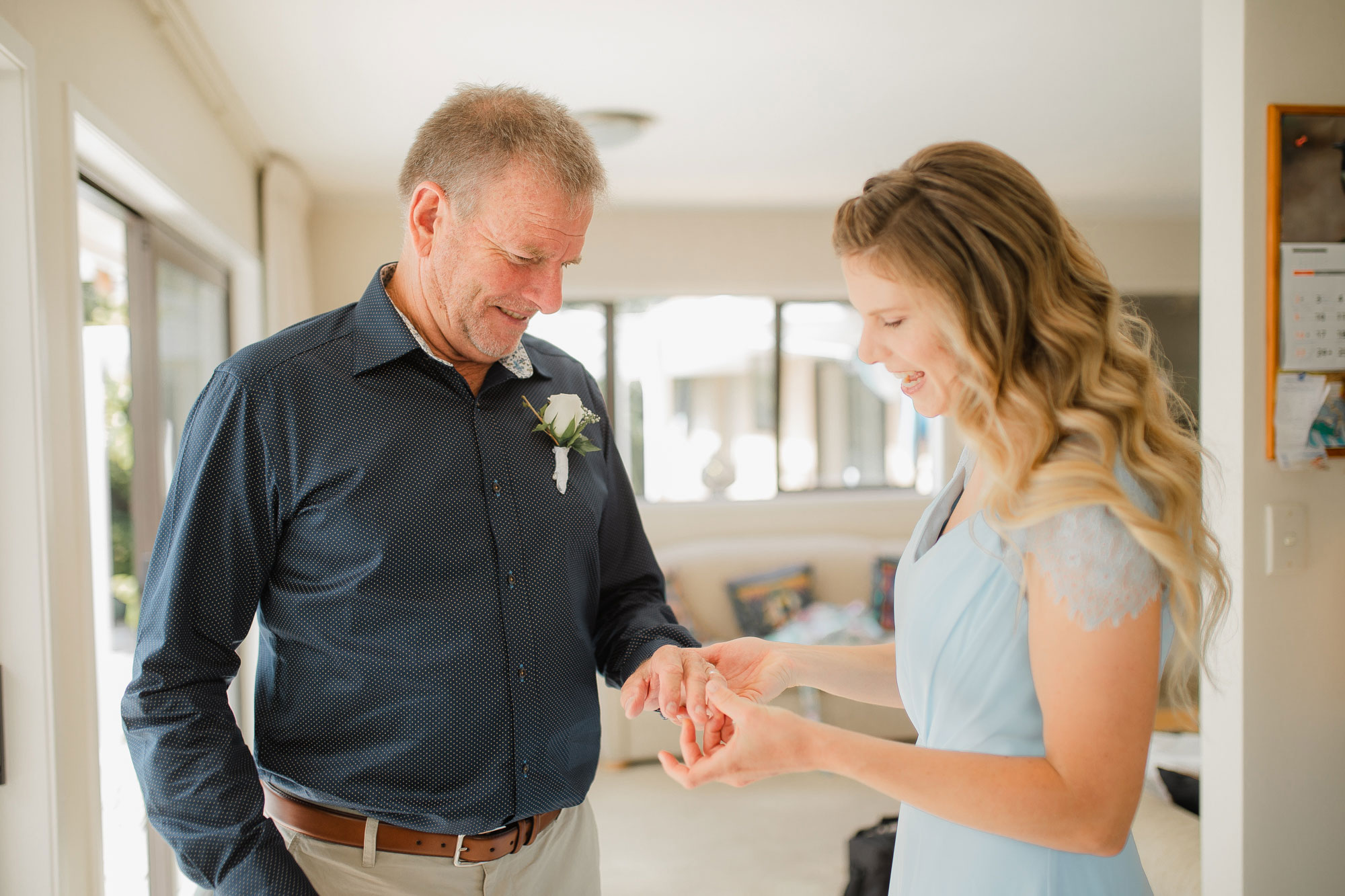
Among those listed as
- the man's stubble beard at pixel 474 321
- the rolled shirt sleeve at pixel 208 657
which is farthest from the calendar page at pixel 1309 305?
the rolled shirt sleeve at pixel 208 657

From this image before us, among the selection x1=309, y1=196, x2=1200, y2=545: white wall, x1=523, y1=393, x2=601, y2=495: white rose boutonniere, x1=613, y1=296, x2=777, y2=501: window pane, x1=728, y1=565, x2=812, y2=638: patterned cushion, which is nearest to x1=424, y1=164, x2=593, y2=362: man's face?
x1=523, y1=393, x2=601, y2=495: white rose boutonniere

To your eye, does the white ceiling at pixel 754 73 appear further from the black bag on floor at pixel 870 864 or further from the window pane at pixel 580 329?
the black bag on floor at pixel 870 864

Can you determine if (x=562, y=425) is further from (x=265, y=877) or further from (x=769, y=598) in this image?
(x=769, y=598)

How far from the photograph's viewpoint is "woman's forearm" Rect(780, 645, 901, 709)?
1555 millimetres

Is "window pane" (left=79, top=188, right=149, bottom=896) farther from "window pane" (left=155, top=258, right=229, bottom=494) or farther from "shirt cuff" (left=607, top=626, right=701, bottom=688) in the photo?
"shirt cuff" (left=607, top=626, right=701, bottom=688)

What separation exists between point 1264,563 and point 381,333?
1908 millimetres

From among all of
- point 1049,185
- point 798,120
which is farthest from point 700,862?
point 1049,185

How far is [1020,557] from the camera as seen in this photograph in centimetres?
113

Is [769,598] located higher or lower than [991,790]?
lower

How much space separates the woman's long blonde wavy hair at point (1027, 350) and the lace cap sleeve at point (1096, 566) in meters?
0.03

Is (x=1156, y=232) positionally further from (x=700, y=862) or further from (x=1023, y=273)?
(x=1023, y=273)

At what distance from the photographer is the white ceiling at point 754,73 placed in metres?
2.88

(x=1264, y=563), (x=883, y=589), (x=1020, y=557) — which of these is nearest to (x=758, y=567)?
(x=883, y=589)

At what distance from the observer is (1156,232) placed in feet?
20.4
